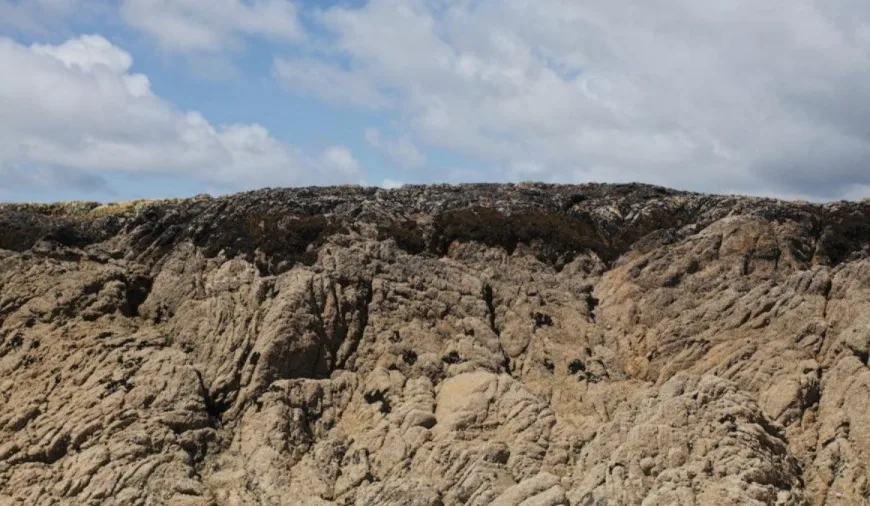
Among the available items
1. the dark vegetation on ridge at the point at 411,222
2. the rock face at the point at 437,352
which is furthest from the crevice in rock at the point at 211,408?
the dark vegetation on ridge at the point at 411,222

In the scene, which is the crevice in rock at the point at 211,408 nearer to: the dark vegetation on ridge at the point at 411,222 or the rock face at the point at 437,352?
the rock face at the point at 437,352

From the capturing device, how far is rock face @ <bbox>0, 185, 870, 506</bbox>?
33.2 metres

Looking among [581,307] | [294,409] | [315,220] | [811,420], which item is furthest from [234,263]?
[811,420]

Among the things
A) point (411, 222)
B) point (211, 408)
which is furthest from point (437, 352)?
point (211, 408)

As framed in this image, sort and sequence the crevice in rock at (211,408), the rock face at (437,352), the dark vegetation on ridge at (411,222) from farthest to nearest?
the dark vegetation on ridge at (411,222)
the crevice in rock at (211,408)
the rock face at (437,352)

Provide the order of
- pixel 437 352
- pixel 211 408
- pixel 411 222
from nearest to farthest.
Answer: pixel 211 408, pixel 437 352, pixel 411 222

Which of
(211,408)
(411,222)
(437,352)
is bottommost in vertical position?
(211,408)

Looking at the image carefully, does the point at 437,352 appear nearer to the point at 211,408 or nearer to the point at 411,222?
the point at 411,222

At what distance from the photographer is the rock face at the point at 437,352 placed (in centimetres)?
3325

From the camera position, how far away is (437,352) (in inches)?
1617

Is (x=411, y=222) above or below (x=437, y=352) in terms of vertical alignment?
above

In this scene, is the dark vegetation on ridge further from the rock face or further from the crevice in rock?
the crevice in rock

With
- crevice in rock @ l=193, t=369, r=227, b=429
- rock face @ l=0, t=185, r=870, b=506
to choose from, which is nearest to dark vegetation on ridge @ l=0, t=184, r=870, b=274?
rock face @ l=0, t=185, r=870, b=506

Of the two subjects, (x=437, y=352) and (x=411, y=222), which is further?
(x=411, y=222)
